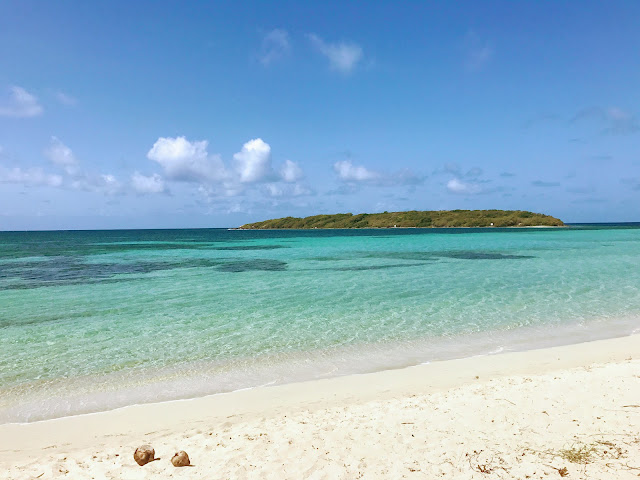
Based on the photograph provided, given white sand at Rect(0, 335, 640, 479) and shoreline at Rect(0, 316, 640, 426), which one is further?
shoreline at Rect(0, 316, 640, 426)

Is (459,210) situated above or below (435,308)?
above

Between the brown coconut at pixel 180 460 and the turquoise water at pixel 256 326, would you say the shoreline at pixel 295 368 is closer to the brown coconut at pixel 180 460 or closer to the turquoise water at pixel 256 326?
the turquoise water at pixel 256 326

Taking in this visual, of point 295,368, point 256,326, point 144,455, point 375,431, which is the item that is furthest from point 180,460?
point 256,326

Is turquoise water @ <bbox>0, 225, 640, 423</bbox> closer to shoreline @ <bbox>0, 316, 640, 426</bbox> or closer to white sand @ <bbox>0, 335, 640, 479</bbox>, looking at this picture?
shoreline @ <bbox>0, 316, 640, 426</bbox>

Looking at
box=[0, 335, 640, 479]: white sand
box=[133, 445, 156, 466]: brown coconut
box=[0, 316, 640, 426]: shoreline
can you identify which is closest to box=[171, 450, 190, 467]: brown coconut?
box=[0, 335, 640, 479]: white sand

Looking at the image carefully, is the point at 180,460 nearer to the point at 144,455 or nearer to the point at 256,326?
the point at 144,455

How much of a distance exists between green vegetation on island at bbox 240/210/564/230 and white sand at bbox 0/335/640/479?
163 meters

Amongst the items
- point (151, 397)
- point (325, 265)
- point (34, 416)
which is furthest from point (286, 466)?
point (325, 265)

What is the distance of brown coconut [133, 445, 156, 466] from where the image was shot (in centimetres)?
539

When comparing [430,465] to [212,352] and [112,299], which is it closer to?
[212,352]

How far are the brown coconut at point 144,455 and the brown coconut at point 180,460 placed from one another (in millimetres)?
361

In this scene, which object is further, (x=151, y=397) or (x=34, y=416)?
(x=151, y=397)

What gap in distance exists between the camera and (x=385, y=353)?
1041cm

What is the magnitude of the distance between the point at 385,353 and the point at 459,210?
187 m
